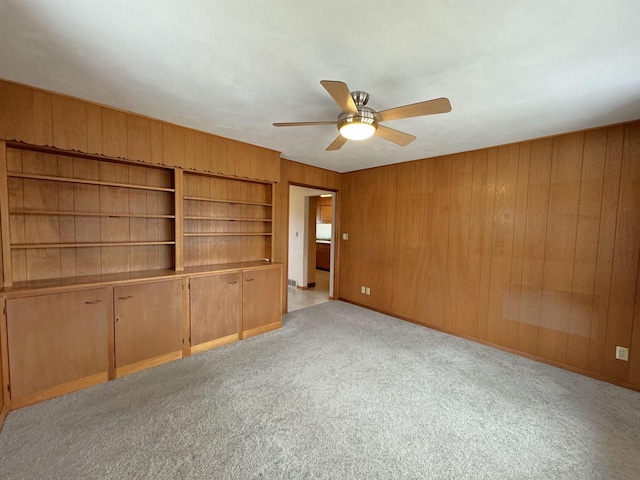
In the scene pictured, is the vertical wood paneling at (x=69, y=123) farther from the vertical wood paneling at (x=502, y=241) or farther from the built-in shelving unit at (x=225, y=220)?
the vertical wood paneling at (x=502, y=241)

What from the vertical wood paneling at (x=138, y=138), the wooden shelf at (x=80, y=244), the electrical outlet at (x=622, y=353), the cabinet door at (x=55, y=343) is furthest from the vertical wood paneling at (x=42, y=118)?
the electrical outlet at (x=622, y=353)

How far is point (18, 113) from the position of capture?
6.51 feet

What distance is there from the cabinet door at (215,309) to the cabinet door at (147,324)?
0.16 metres

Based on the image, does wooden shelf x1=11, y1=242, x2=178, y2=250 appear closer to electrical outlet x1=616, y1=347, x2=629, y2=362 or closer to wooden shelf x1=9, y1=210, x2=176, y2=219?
wooden shelf x1=9, y1=210, x2=176, y2=219

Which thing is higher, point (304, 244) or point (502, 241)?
point (502, 241)

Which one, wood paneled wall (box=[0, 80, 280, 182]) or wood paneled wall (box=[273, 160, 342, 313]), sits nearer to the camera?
wood paneled wall (box=[0, 80, 280, 182])

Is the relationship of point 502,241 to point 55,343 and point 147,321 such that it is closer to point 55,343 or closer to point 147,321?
point 147,321

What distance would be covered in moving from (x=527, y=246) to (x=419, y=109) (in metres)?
2.31

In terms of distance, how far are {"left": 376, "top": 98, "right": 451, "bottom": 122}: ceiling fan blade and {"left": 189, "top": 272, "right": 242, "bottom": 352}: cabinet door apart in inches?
90.8

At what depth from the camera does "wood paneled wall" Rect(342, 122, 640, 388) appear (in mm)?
2439

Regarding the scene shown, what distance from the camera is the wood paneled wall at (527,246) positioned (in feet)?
8.00

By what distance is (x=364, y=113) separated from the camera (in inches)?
72.7

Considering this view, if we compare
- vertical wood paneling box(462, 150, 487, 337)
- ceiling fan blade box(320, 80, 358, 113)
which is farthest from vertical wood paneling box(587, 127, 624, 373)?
ceiling fan blade box(320, 80, 358, 113)

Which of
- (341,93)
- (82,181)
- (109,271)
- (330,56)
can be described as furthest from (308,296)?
(330,56)
